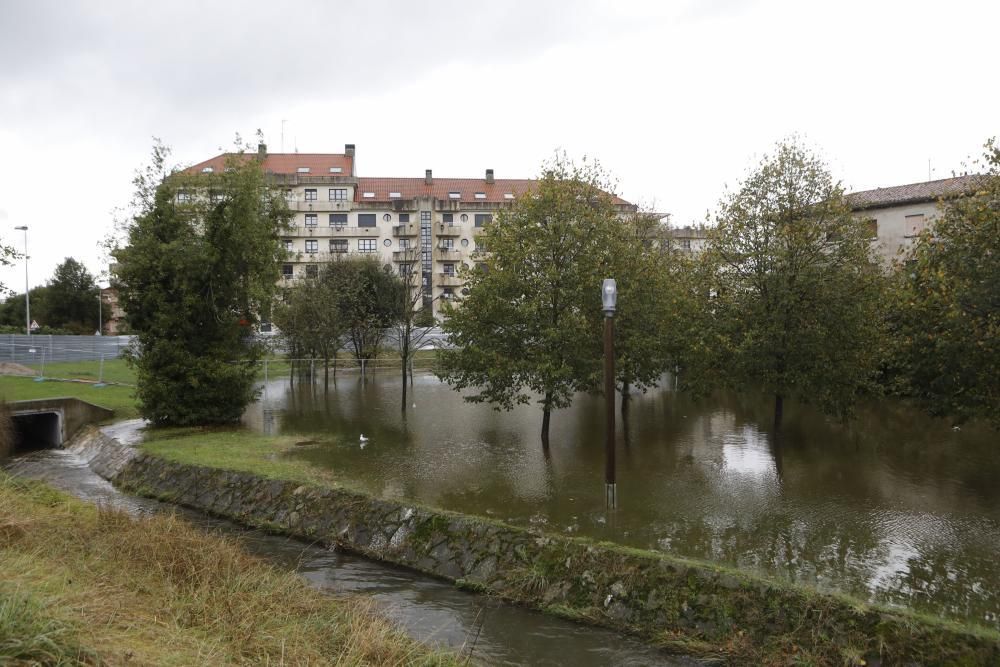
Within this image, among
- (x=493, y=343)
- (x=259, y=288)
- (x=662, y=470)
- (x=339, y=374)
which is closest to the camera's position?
(x=662, y=470)

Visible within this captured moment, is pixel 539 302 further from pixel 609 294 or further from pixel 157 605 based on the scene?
pixel 157 605

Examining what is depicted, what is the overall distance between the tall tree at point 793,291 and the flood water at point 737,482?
2.09 metres

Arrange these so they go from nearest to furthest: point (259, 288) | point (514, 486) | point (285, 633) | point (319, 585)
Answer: point (285, 633) → point (319, 585) → point (514, 486) → point (259, 288)

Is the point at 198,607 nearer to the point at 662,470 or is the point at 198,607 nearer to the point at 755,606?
the point at 755,606

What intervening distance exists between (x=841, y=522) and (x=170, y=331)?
20022mm

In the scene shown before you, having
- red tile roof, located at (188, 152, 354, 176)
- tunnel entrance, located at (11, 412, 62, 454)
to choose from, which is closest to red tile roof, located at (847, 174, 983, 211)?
tunnel entrance, located at (11, 412, 62, 454)

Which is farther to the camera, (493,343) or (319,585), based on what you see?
(493,343)

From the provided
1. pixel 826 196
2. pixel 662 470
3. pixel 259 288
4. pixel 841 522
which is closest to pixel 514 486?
pixel 662 470

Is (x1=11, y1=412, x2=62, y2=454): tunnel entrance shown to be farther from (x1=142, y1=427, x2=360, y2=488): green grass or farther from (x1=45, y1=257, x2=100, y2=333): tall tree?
(x1=45, y1=257, x2=100, y2=333): tall tree

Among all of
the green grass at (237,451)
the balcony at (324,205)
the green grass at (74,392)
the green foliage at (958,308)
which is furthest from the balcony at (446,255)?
the green foliage at (958,308)

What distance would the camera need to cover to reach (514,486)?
568 inches

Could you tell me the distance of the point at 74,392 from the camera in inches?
1103

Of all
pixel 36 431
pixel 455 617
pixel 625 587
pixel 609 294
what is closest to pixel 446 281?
pixel 36 431

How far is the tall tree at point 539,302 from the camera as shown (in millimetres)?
17156
